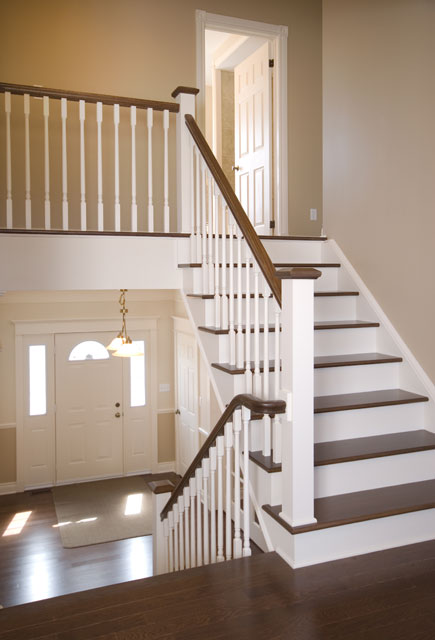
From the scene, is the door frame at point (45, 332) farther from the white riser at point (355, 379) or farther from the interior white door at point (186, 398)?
the white riser at point (355, 379)

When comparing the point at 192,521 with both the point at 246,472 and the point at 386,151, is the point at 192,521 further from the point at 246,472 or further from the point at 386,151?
the point at 386,151

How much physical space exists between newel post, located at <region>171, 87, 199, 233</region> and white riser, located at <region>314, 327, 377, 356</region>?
1170mm

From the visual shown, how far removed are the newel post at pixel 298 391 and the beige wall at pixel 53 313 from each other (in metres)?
5.22

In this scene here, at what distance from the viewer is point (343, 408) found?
119 inches

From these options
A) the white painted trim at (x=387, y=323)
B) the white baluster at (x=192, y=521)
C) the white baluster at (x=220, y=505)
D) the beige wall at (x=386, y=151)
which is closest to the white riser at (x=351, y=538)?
the white baluster at (x=220, y=505)

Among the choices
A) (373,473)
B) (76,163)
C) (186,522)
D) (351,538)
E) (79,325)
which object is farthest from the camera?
(79,325)

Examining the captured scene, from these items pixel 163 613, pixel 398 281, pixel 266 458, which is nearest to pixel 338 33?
pixel 398 281

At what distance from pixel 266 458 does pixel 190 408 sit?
4769 mm

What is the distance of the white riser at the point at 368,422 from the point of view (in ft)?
10.0

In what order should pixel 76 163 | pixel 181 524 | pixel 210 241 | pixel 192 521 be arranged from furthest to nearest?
1. pixel 76 163
2. pixel 210 241
3. pixel 181 524
4. pixel 192 521

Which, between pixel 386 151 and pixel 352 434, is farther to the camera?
pixel 386 151

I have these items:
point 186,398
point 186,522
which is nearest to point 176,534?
point 186,522

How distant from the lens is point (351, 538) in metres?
2.54

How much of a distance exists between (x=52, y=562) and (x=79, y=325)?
299cm
